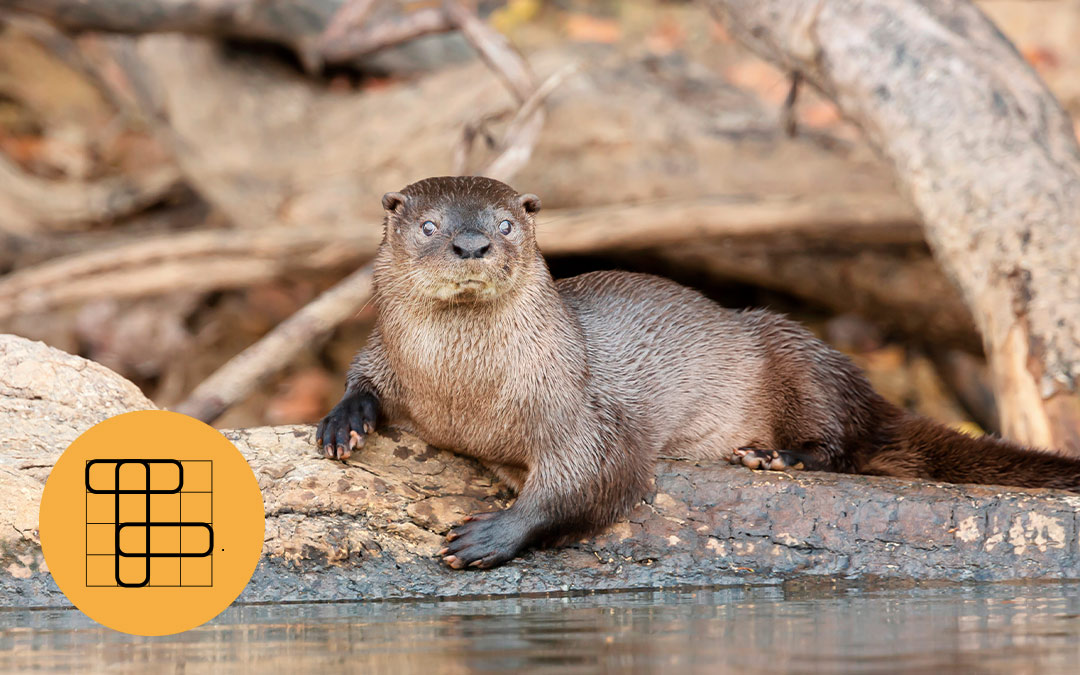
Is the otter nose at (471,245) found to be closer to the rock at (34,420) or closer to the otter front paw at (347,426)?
Answer: the otter front paw at (347,426)

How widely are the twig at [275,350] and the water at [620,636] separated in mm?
1766

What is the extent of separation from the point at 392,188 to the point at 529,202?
2522mm

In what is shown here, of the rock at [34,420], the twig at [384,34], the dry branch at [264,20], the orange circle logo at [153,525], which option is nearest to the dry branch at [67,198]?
the dry branch at [264,20]

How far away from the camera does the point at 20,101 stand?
6.87 m

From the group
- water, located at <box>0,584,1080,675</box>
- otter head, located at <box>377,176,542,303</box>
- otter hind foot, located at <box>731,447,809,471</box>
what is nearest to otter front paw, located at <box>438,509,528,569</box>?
water, located at <box>0,584,1080,675</box>

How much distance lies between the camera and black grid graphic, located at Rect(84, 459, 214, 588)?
94.6 inches

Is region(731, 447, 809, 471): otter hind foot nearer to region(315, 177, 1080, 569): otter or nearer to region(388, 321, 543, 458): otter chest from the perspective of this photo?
region(315, 177, 1080, 569): otter

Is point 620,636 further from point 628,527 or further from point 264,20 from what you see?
point 264,20

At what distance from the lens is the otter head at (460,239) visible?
253 centimetres

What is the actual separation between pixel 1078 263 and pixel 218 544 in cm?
233

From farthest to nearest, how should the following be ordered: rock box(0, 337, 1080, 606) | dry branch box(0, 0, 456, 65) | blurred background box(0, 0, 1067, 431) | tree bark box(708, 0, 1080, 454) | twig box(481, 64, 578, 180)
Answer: dry branch box(0, 0, 456, 65)
blurred background box(0, 0, 1067, 431)
twig box(481, 64, 578, 180)
tree bark box(708, 0, 1080, 454)
rock box(0, 337, 1080, 606)

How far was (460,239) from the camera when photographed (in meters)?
2.50

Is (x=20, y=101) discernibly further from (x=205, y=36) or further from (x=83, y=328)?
(x=205, y=36)

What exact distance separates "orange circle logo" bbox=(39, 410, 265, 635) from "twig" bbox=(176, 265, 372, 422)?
1453 mm
